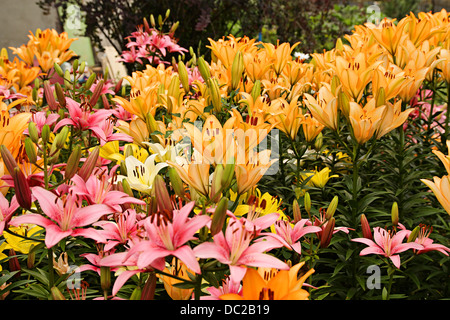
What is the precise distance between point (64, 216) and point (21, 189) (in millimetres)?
98

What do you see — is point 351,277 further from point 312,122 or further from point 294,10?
point 294,10

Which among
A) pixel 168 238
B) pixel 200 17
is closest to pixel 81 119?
pixel 168 238

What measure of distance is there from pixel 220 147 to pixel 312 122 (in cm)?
65

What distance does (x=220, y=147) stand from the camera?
89cm

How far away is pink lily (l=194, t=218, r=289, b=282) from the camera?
0.67 meters

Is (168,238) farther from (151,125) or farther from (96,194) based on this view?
(151,125)

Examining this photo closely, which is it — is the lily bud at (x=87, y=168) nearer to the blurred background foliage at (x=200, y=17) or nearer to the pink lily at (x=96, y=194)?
the pink lily at (x=96, y=194)

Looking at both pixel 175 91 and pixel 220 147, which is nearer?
pixel 220 147

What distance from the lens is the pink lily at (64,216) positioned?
0.77 meters

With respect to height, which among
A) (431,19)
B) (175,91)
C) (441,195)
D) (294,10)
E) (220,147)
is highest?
(294,10)

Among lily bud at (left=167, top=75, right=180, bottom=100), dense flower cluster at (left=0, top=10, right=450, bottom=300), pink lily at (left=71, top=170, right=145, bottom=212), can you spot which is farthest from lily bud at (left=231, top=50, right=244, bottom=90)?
pink lily at (left=71, top=170, right=145, bottom=212)

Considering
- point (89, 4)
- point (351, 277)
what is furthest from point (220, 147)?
point (89, 4)

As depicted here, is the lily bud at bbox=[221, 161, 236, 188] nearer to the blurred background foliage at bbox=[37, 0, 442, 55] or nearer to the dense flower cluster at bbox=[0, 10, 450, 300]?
the dense flower cluster at bbox=[0, 10, 450, 300]

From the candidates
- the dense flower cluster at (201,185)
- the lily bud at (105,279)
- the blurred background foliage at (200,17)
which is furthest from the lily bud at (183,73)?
the blurred background foliage at (200,17)
